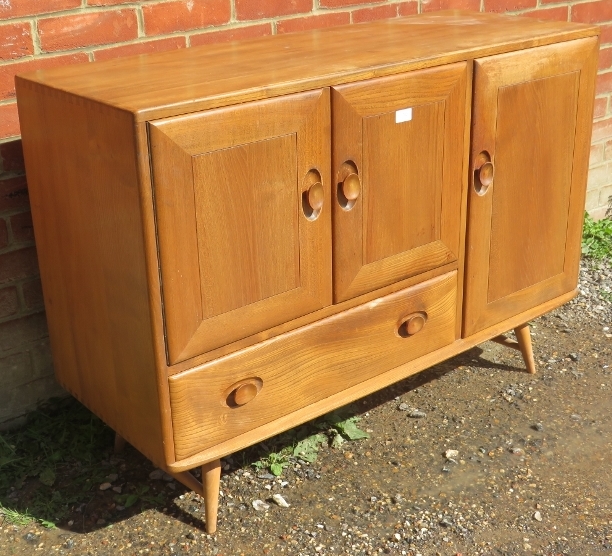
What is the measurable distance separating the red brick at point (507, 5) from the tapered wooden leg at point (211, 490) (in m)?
1.99

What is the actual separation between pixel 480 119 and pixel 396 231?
378 millimetres

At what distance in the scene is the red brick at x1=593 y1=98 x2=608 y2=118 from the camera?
3889mm

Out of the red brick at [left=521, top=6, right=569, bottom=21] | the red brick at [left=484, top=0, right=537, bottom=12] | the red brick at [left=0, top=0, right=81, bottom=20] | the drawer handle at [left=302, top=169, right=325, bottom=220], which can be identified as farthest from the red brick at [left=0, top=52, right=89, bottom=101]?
the red brick at [left=521, top=6, right=569, bottom=21]

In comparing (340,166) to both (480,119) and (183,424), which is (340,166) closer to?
(480,119)

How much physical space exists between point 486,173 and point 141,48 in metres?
1.03

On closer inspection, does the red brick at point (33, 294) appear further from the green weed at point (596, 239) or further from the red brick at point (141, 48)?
the green weed at point (596, 239)

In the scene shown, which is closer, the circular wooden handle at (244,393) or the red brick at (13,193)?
the circular wooden handle at (244,393)

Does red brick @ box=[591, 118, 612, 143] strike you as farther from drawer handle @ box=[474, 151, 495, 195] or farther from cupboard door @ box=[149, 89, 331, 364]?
cupboard door @ box=[149, 89, 331, 364]

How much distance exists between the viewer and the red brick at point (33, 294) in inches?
103

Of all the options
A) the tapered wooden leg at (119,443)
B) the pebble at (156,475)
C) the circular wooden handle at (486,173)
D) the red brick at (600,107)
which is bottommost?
the pebble at (156,475)

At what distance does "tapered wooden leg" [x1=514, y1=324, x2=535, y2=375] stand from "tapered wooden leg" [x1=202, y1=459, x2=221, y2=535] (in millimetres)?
1211

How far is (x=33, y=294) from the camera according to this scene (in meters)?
2.63

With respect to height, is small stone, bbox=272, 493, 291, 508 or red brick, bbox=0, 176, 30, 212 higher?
red brick, bbox=0, 176, 30, 212

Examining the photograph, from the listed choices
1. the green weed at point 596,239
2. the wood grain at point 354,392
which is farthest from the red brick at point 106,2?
the green weed at point 596,239
